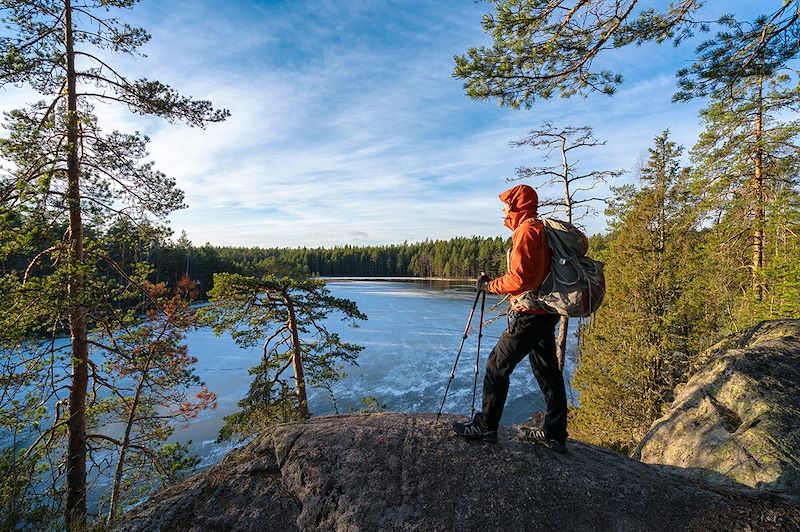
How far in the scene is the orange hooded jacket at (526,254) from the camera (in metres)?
3.09

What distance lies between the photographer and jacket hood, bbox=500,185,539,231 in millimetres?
3264

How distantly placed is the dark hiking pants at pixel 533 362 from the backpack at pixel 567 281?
0.18 meters

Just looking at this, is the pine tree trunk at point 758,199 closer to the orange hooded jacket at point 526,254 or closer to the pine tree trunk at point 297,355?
the orange hooded jacket at point 526,254

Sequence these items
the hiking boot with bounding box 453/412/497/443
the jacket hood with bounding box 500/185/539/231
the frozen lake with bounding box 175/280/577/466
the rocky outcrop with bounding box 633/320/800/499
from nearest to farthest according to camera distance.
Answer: the jacket hood with bounding box 500/185/539/231
the hiking boot with bounding box 453/412/497/443
the rocky outcrop with bounding box 633/320/800/499
the frozen lake with bounding box 175/280/577/466

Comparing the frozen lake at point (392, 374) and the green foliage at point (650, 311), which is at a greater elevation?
the green foliage at point (650, 311)

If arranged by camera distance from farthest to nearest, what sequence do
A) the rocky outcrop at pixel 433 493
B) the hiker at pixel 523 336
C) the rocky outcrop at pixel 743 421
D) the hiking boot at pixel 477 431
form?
the rocky outcrop at pixel 743 421 → the hiking boot at pixel 477 431 → the hiker at pixel 523 336 → the rocky outcrop at pixel 433 493

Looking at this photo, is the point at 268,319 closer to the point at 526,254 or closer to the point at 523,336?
the point at 523,336

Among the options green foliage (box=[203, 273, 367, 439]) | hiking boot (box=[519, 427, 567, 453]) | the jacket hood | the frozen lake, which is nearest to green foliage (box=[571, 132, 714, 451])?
the frozen lake

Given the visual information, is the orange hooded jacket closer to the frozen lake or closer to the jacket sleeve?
the jacket sleeve

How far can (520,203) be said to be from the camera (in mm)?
3287

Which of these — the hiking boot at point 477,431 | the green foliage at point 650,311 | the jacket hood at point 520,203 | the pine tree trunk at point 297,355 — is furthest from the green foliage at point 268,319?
the green foliage at point 650,311

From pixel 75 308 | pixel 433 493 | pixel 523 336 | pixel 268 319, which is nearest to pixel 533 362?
pixel 523 336

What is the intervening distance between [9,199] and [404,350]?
22.2 meters

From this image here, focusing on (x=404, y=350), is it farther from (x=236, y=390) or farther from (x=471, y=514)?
(x=471, y=514)
